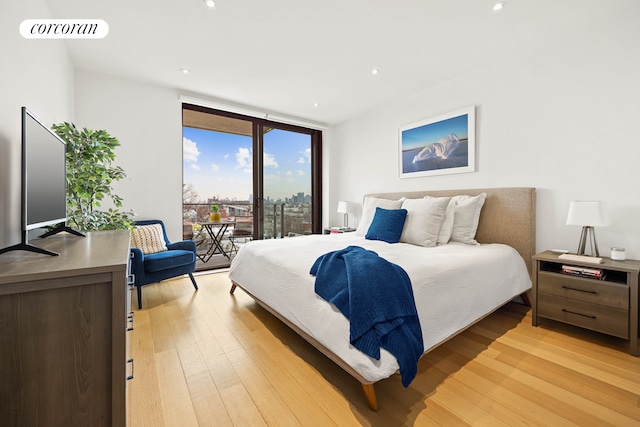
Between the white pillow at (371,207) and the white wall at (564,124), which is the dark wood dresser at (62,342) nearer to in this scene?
the white pillow at (371,207)

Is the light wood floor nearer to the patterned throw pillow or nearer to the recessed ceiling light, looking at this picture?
the patterned throw pillow

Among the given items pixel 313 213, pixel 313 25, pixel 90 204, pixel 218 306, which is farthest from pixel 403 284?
pixel 313 213

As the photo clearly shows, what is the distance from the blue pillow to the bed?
9 centimetres

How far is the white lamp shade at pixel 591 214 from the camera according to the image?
2090mm

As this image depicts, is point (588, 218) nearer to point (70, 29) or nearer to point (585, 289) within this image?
point (585, 289)

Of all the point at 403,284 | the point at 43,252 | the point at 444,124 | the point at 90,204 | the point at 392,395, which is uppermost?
the point at 444,124

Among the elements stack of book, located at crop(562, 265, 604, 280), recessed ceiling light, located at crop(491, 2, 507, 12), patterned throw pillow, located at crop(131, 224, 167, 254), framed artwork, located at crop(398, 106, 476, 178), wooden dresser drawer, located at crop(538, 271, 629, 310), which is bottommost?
wooden dresser drawer, located at crop(538, 271, 629, 310)

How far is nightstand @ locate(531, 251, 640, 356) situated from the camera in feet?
6.24

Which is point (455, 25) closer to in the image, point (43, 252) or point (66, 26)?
point (43, 252)

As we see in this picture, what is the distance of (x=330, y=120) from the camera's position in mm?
4953

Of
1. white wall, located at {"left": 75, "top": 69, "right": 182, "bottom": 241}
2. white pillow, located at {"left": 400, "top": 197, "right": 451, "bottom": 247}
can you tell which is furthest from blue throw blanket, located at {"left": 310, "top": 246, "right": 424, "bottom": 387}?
white wall, located at {"left": 75, "top": 69, "right": 182, "bottom": 241}

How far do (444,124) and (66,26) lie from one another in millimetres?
3936

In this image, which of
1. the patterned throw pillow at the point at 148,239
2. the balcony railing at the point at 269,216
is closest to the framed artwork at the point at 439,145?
the balcony railing at the point at 269,216

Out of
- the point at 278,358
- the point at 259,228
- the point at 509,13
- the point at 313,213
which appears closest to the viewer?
the point at 278,358
